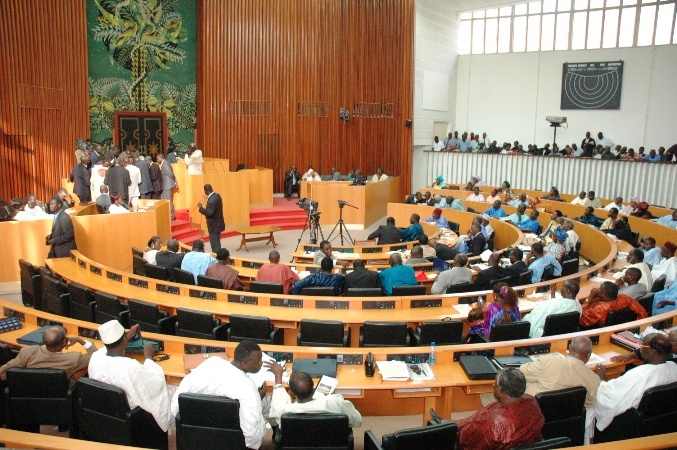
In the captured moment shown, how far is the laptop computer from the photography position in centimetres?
464

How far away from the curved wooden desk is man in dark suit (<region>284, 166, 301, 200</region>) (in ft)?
39.6

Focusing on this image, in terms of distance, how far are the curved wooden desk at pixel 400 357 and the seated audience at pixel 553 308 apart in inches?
Result: 22.4

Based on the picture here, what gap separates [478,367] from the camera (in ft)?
15.6

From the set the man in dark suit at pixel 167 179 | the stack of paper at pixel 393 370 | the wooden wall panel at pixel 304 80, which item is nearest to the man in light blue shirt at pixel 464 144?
the wooden wall panel at pixel 304 80

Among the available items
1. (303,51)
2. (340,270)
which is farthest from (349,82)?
(340,270)

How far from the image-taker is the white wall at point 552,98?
1766 centimetres

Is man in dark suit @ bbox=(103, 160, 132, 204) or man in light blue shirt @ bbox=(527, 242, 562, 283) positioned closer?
man in light blue shirt @ bbox=(527, 242, 562, 283)

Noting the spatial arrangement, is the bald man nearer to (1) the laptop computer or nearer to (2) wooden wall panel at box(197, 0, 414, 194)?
(1) the laptop computer

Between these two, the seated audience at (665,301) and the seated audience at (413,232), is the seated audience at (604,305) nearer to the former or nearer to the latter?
the seated audience at (665,301)

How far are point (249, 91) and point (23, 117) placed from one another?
254 inches

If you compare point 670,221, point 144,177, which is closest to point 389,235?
point 144,177

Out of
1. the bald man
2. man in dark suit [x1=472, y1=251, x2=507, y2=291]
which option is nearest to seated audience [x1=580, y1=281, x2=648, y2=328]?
man in dark suit [x1=472, y1=251, x2=507, y2=291]

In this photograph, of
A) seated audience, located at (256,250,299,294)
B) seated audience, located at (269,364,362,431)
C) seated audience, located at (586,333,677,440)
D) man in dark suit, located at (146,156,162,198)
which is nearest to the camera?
seated audience, located at (269,364,362,431)

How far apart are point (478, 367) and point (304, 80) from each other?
14.9 m
